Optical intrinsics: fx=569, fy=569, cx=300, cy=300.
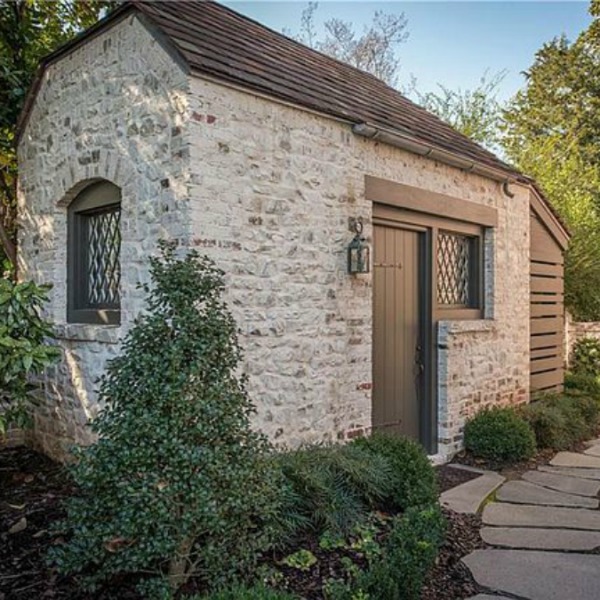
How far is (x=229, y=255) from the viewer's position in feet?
13.5

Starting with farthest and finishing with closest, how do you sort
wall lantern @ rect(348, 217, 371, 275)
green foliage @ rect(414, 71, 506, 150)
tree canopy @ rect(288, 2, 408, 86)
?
tree canopy @ rect(288, 2, 408, 86)
green foliage @ rect(414, 71, 506, 150)
wall lantern @ rect(348, 217, 371, 275)

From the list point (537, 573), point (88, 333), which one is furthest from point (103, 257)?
point (537, 573)

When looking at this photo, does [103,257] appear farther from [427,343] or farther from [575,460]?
[575,460]

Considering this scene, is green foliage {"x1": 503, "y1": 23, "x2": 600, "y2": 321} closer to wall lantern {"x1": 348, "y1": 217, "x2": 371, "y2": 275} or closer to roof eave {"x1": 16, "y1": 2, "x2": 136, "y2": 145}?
wall lantern {"x1": 348, "y1": 217, "x2": 371, "y2": 275}

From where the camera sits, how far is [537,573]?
11.0ft

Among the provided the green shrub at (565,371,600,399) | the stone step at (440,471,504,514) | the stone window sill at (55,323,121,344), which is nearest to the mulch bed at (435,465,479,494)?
the stone step at (440,471,504,514)

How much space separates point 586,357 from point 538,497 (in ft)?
20.5

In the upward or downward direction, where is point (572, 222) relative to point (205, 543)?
upward

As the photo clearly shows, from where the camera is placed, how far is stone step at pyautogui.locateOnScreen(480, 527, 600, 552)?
12.4 ft

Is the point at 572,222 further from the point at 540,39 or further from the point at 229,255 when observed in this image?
the point at 540,39

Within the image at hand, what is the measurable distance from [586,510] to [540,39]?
2182 centimetres

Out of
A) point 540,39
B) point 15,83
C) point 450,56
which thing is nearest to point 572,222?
point 450,56

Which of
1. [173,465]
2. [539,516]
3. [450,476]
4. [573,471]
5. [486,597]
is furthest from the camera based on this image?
[573,471]

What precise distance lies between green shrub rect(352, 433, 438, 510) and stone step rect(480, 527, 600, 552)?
0.48 metres
